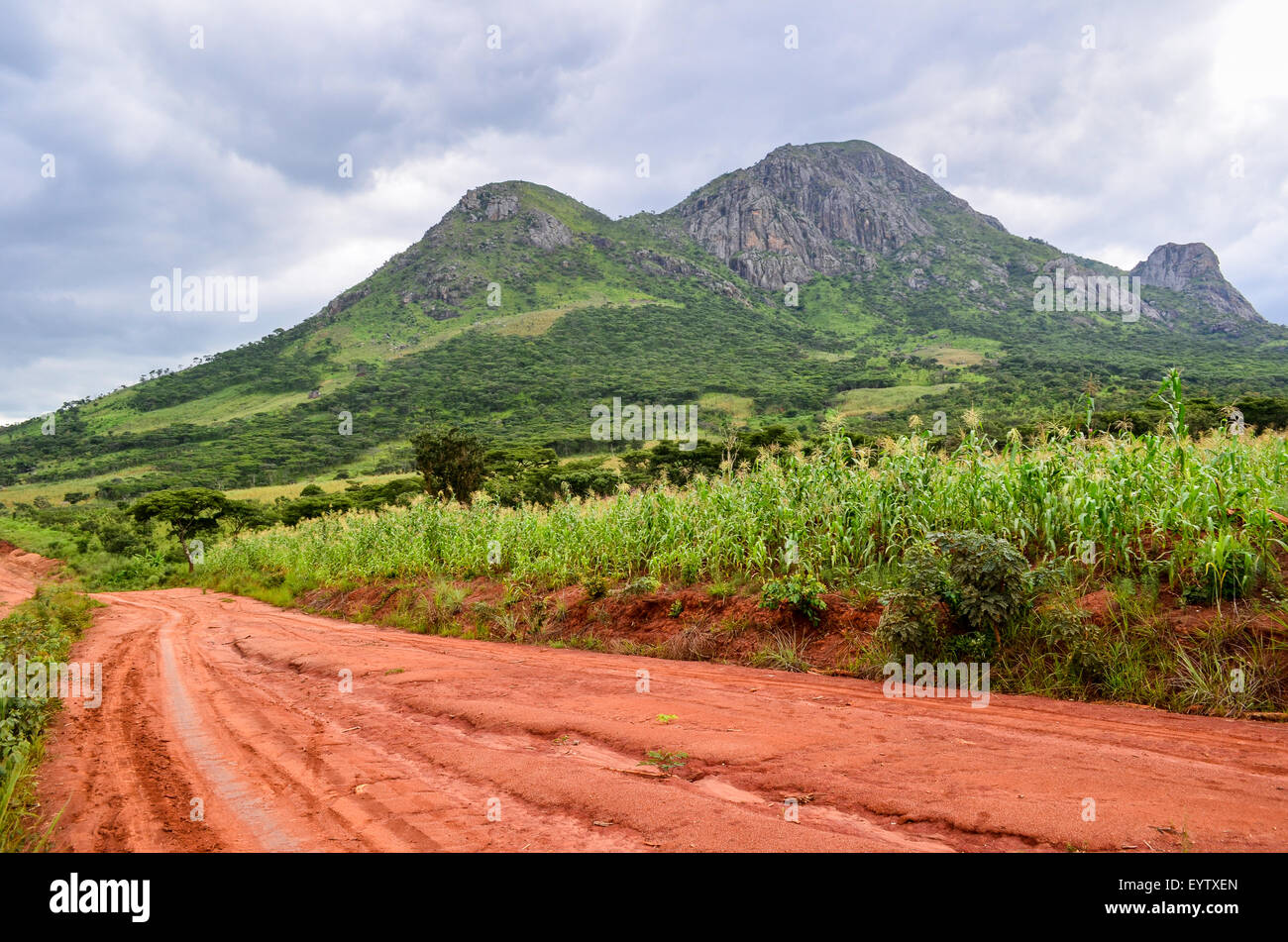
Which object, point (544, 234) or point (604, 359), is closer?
point (604, 359)

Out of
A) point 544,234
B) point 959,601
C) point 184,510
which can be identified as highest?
point 544,234

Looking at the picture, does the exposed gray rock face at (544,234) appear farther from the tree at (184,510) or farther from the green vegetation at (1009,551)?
the green vegetation at (1009,551)

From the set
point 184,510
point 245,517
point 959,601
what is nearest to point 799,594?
point 959,601

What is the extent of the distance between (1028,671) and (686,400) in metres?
97.2

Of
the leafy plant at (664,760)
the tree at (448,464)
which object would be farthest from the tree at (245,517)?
the leafy plant at (664,760)

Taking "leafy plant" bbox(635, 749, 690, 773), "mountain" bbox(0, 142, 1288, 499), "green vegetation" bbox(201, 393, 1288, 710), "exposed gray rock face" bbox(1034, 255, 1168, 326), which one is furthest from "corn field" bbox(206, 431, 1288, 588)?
"exposed gray rock face" bbox(1034, 255, 1168, 326)

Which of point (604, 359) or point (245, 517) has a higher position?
point (604, 359)

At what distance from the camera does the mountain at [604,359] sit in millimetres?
85375

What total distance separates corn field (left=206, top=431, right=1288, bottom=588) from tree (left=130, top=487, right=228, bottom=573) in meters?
31.1

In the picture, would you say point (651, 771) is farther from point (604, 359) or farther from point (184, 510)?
point (604, 359)

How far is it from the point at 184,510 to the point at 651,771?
41.5 m

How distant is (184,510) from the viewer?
117ft

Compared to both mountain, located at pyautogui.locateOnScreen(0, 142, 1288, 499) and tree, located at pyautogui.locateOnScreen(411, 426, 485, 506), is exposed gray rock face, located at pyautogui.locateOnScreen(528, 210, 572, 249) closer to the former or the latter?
mountain, located at pyautogui.locateOnScreen(0, 142, 1288, 499)

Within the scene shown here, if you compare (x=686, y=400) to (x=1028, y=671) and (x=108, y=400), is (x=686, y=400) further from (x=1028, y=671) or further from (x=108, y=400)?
(x=108, y=400)
